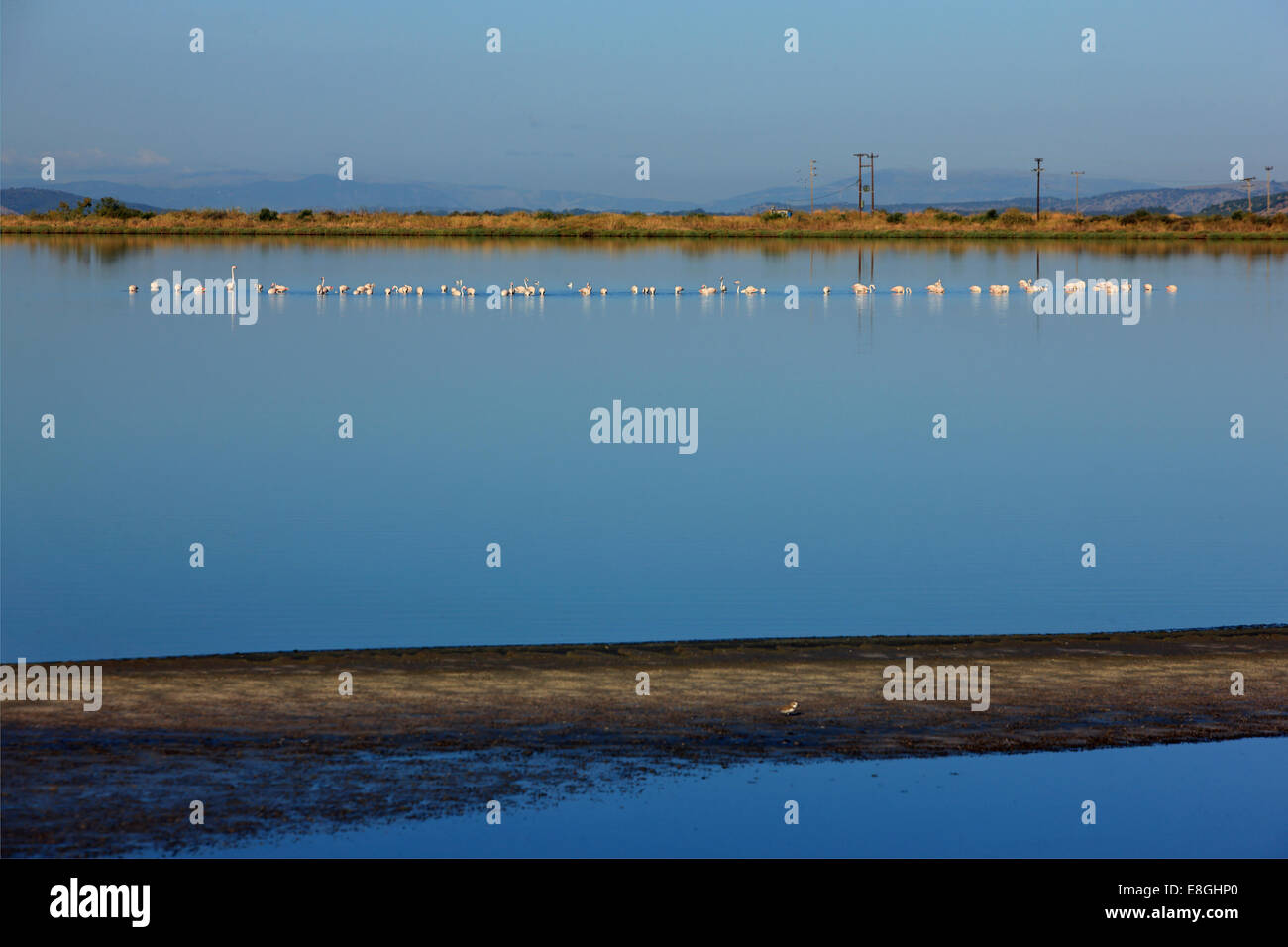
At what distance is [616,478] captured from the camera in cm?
1905

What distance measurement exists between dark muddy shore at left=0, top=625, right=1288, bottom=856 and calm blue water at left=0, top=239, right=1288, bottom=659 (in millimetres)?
1566

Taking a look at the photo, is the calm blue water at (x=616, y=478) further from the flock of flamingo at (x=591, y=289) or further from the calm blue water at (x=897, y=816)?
the flock of flamingo at (x=591, y=289)

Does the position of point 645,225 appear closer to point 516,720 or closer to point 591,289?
point 591,289

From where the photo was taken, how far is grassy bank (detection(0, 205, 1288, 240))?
108 m

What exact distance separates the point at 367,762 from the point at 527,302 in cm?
4162

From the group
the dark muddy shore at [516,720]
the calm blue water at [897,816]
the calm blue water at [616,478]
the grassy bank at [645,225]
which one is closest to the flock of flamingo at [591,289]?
the calm blue water at [616,478]

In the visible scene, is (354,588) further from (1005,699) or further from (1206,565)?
(1206,565)

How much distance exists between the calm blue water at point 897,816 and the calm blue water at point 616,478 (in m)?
3.99

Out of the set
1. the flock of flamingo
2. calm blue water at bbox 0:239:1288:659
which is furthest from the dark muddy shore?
the flock of flamingo

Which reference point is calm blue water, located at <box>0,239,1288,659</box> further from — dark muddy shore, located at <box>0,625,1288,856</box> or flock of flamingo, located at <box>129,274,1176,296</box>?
flock of flamingo, located at <box>129,274,1176,296</box>

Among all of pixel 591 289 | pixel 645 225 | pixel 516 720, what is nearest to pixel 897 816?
pixel 516 720

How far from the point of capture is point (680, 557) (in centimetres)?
1461

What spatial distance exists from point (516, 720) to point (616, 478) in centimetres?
1039
